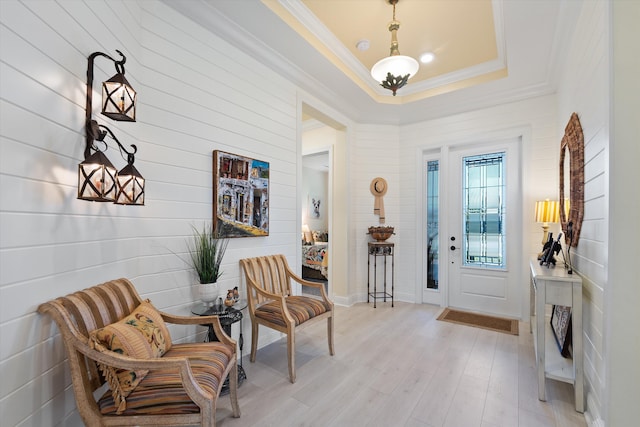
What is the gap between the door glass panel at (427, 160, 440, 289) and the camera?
437 centimetres

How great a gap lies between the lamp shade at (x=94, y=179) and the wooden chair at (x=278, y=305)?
4.81 ft

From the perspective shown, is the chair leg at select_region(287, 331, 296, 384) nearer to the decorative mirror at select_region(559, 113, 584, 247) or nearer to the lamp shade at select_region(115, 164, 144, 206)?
the lamp shade at select_region(115, 164, 144, 206)

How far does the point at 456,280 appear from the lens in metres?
4.17

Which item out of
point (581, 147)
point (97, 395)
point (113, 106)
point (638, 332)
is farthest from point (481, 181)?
point (97, 395)

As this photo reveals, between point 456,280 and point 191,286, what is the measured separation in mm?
3601

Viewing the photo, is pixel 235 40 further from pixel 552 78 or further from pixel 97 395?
pixel 552 78

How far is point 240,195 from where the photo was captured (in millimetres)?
2684

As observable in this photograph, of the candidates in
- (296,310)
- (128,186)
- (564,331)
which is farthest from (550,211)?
(128,186)

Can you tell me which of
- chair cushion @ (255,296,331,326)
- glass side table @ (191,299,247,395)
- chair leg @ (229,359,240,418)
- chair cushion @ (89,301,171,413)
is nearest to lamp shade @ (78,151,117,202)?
chair cushion @ (89,301,171,413)

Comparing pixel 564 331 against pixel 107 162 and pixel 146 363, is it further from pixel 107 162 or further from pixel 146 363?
pixel 107 162

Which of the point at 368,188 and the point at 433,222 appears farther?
the point at 368,188

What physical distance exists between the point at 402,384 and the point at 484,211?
2.77m

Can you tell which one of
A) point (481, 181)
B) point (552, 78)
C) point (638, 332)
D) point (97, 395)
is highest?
point (552, 78)

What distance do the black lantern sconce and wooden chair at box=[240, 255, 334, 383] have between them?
4.27 feet
